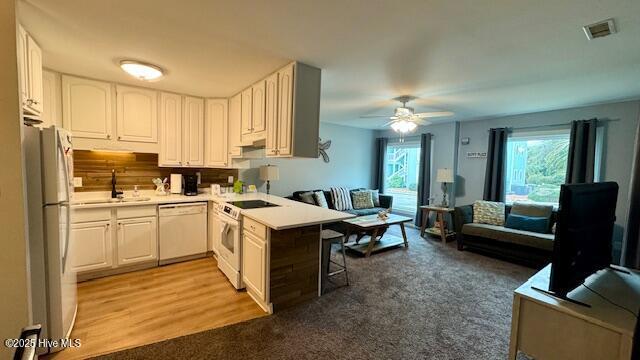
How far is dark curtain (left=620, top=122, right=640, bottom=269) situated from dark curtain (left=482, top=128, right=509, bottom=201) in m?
1.98

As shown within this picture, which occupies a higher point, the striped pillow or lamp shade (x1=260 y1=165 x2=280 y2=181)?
lamp shade (x1=260 y1=165 x2=280 y2=181)

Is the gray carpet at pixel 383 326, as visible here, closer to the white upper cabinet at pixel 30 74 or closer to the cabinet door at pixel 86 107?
the white upper cabinet at pixel 30 74

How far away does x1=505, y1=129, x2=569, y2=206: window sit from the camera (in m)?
4.44

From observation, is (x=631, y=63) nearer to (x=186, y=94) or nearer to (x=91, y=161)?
(x=186, y=94)

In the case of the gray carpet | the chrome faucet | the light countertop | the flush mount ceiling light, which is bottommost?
the gray carpet

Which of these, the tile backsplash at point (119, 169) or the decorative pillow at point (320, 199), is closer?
the tile backsplash at point (119, 169)

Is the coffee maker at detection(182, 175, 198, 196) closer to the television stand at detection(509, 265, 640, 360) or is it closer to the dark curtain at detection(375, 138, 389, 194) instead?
the television stand at detection(509, 265, 640, 360)

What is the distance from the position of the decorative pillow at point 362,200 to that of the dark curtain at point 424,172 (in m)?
1.14

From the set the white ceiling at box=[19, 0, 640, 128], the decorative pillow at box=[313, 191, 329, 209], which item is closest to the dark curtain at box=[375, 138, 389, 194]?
the decorative pillow at box=[313, 191, 329, 209]

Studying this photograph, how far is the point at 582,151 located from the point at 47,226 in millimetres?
6307

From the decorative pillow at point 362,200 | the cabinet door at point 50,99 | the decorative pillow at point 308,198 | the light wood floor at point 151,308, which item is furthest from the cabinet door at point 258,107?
the decorative pillow at point 362,200

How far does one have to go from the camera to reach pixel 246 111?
3422 mm

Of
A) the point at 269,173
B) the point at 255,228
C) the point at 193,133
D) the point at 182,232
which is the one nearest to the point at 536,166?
the point at 269,173

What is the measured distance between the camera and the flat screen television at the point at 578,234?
144cm
